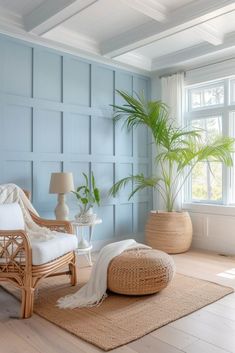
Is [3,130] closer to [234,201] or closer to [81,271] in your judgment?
[81,271]

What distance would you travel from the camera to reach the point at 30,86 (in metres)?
3.63

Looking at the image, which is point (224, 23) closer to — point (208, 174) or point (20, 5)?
point (208, 174)

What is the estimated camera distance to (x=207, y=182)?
14.7ft

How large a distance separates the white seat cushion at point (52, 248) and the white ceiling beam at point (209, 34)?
261cm

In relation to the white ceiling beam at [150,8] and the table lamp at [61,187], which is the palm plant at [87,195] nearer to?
the table lamp at [61,187]

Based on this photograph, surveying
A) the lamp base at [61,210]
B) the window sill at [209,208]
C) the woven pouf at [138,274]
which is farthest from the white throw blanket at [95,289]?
the window sill at [209,208]

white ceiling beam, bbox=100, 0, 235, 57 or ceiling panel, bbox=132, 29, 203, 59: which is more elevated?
ceiling panel, bbox=132, 29, 203, 59

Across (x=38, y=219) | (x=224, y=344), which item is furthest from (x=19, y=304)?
(x=224, y=344)

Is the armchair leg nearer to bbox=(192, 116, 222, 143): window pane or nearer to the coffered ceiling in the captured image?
the coffered ceiling

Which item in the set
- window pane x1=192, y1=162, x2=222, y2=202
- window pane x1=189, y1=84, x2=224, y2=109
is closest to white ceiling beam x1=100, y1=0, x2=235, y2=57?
window pane x1=189, y1=84, x2=224, y2=109

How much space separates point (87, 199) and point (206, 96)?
2.29m

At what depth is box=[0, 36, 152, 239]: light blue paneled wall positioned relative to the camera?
350 cm

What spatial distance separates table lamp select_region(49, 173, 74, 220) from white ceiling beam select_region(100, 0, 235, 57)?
1755 millimetres

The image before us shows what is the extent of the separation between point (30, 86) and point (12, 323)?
8.30 ft
